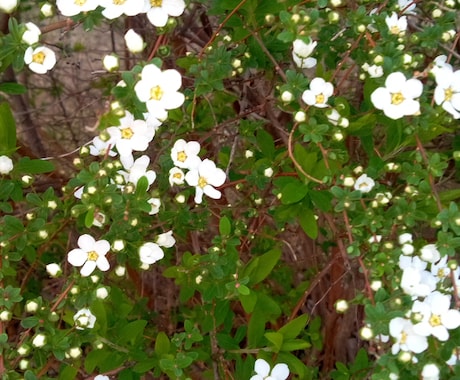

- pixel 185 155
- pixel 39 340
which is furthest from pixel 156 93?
pixel 39 340

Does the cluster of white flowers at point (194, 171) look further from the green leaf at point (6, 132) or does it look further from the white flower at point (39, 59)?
the green leaf at point (6, 132)

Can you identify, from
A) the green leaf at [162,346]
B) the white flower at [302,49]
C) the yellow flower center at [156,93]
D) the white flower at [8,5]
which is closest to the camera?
the yellow flower center at [156,93]

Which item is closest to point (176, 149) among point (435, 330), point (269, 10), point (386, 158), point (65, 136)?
point (269, 10)

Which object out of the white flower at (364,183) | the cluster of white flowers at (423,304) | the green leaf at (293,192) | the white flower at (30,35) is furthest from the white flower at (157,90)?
the cluster of white flowers at (423,304)

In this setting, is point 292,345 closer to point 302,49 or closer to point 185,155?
point 185,155

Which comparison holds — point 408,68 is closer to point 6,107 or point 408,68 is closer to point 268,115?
point 268,115

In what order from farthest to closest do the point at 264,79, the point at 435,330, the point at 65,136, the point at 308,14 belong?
the point at 65,136 < the point at 264,79 < the point at 308,14 < the point at 435,330
